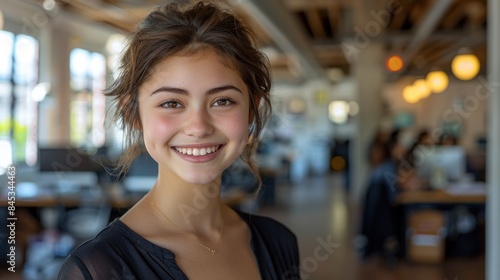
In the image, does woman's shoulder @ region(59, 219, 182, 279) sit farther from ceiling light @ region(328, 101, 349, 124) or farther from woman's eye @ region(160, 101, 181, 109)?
ceiling light @ region(328, 101, 349, 124)

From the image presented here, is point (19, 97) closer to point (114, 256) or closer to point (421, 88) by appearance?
point (421, 88)

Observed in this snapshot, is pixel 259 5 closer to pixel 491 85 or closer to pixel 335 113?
pixel 491 85

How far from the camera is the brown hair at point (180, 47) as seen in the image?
1149 mm

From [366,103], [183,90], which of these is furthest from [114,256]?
[366,103]

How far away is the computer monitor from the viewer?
27.5 ft

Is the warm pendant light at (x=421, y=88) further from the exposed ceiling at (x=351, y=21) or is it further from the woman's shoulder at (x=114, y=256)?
the woman's shoulder at (x=114, y=256)

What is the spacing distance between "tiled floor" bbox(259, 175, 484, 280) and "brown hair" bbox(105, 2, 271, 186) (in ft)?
9.94

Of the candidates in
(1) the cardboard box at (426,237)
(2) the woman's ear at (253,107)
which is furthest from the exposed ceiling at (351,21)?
(2) the woman's ear at (253,107)

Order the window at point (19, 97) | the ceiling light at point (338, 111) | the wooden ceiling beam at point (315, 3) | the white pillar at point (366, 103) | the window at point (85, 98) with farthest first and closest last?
1. the ceiling light at point (338, 111)
2. the white pillar at point (366, 103)
3. the window at point (85, 98)
4. the wooden ceiling beam at point (315, 3)
5. the window at point (19, 97)

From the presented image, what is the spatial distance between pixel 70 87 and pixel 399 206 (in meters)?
7.17

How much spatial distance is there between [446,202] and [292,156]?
34.1ft

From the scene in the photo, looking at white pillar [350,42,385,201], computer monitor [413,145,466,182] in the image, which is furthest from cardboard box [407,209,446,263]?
white pillar [350,42,385,201]

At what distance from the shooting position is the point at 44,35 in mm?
10750

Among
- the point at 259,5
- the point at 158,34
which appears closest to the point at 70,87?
the point at 259,5
